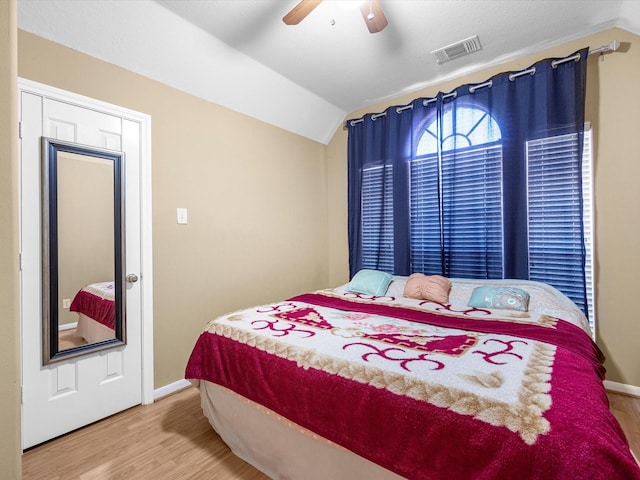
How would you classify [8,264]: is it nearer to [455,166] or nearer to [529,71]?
[455,166]

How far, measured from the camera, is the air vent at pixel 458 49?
2.47m

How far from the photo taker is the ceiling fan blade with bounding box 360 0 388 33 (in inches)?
68.8

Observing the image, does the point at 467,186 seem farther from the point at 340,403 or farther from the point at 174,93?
the point at 174,93

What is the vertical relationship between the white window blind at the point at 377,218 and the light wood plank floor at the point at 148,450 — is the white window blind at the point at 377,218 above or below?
above

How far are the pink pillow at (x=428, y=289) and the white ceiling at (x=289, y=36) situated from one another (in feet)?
6.33

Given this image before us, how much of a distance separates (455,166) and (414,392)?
2384 millimetres

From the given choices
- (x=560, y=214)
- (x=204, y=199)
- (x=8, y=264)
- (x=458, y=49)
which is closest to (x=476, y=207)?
(x=560, y=214)

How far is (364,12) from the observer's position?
180 centimetres

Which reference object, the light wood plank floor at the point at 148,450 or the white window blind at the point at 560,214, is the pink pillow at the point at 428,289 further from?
the light wood plank floor at the point at 148,450

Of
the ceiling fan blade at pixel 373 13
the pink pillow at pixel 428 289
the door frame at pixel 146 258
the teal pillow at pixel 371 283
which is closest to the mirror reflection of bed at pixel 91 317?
the door frame at pixel 146 258

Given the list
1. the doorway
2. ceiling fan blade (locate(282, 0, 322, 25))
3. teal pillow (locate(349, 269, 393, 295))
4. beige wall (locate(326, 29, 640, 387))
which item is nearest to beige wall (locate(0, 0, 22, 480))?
ceiling fan blade (locate(282, 0, 322, 25))

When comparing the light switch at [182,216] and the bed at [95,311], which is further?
the light switch at [182,216]

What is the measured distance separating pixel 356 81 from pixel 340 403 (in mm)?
2900

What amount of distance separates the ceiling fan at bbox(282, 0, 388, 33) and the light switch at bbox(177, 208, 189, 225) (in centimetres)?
159
